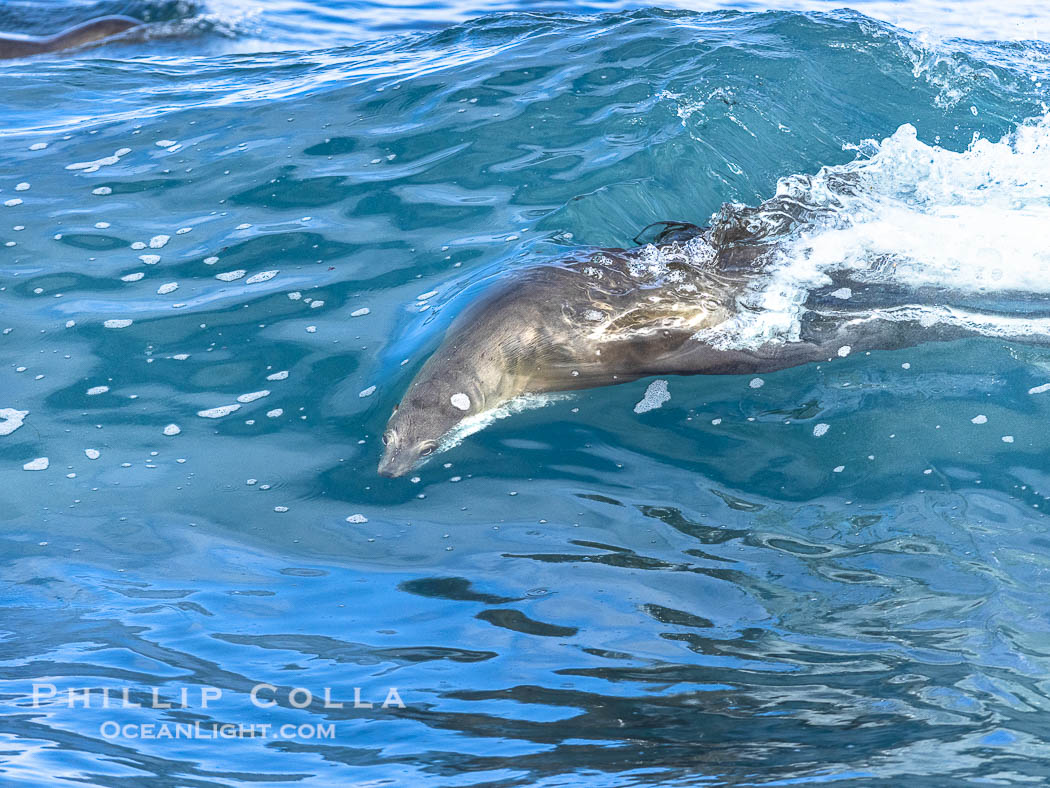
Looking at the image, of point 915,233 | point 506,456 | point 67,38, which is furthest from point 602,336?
point 67,38

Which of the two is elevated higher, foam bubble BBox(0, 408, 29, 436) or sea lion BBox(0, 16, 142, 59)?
sea lion BBox(0, 16, 142, 59)

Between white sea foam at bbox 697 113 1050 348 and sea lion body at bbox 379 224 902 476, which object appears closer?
sea lion body at bbox 379 224 902 476

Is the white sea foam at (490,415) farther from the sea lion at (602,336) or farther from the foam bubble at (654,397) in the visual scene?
the foam bubble at (654,397)

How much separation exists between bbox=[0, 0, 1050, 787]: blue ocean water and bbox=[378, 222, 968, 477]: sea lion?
0.55 ft

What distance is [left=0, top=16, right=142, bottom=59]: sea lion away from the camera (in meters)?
11.2

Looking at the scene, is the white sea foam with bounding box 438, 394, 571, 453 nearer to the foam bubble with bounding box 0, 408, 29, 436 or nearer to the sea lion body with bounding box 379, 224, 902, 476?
the sea lion body with bounding box 379, 224, 902, 476

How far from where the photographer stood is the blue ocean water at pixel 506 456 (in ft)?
10.4

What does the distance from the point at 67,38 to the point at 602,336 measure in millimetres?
9208

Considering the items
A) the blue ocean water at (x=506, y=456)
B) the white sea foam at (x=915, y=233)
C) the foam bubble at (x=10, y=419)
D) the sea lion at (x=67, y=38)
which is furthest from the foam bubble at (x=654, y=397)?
the sea lion at (x=67, y=38)

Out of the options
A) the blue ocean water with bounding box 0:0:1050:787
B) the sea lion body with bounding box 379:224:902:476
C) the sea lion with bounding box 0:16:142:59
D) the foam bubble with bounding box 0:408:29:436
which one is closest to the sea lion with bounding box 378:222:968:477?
the sea lion body with bounding box 379:224:902:476

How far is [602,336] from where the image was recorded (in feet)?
18.5

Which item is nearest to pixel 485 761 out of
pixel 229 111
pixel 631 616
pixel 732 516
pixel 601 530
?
pixel 631 616

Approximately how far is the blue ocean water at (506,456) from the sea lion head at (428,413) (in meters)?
0.12

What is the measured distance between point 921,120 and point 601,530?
5283 mm
